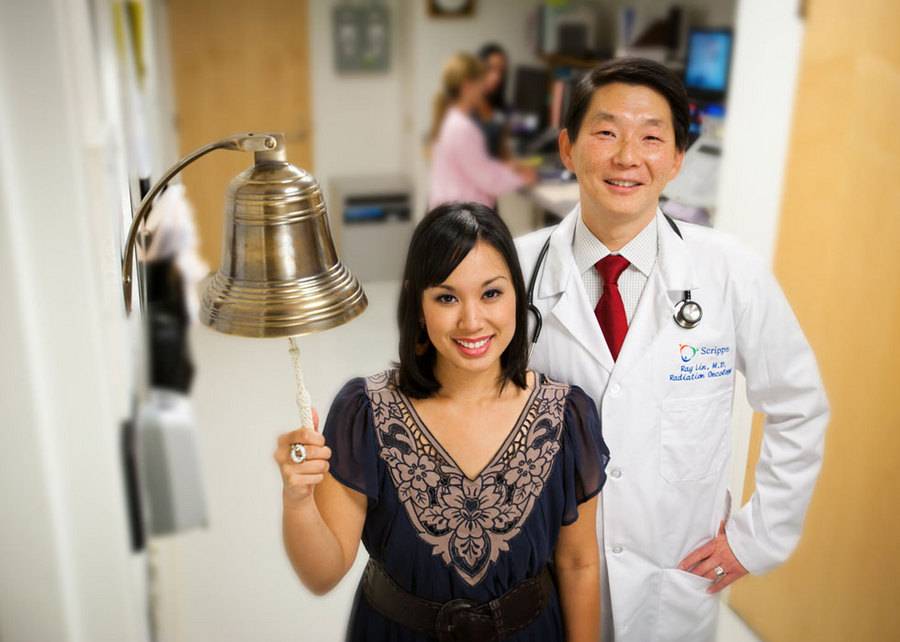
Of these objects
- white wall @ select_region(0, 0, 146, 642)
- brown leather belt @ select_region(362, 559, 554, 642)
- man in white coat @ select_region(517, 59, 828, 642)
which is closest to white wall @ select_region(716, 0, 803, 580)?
man in white coat @ select_region(517, 59, 828, 642)

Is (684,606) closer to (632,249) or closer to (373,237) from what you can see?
(632,249)

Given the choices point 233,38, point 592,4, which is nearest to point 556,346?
point 592,4

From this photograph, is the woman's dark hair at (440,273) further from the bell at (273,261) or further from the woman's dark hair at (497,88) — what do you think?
the woman's dark hair at (497,88)

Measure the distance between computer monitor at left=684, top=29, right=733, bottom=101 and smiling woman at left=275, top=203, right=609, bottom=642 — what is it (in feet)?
5.13

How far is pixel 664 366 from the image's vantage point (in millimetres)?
1142

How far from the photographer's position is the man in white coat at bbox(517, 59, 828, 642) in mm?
1136

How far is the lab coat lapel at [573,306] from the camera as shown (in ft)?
3.73

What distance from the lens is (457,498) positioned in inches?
40.7

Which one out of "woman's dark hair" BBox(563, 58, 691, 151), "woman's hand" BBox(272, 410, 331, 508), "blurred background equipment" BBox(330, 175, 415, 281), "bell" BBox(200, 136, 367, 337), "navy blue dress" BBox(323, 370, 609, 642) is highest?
"woman's dark hair" BBox(563, 58, 691, 151)

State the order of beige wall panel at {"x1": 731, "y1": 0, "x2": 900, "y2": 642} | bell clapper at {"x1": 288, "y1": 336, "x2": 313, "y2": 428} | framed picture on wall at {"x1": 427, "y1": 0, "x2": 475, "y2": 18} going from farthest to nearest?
framed picture on wall at {"x1": 427, "y1": 0, "x2": 475, "y2": 18}
beige wall panel at {"x1": 731, "y1": 0, "x2": 900, "y2": 642}
bell clapper at {"x1": 288, "y1": 336, "x2": 313, "y2": 428}

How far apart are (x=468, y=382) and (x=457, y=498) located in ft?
0.47

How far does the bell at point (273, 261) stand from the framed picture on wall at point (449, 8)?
13.4 ft

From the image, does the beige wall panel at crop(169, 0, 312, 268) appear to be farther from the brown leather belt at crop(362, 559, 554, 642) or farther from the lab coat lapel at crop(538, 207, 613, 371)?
the brown leather belt at crop(362, 559, 554, 642)

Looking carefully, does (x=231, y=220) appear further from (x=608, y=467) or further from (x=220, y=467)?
(x=220, y=467)
